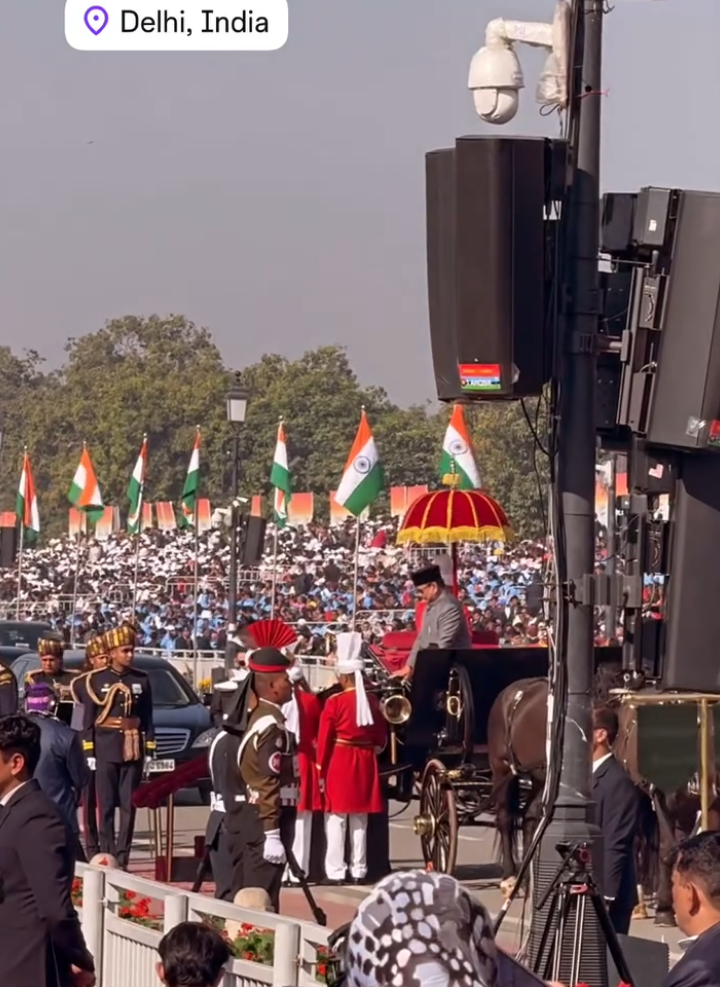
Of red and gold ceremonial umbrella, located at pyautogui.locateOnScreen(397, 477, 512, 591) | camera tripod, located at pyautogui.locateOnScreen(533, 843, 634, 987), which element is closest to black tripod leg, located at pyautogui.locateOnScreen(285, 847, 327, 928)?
camera tripod, located at pyautogui.locateOnScreen(533, 843, 634, 987)

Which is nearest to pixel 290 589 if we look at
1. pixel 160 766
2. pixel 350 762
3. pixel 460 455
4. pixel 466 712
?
pixel 460 455

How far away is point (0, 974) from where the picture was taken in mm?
6316

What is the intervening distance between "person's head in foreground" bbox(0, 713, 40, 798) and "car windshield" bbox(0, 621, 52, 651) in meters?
25.3

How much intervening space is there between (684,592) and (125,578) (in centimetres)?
5428

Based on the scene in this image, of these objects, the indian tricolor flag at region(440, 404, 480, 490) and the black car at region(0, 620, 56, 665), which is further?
the indian tricolor flag at region(440, 404, 480, 490)

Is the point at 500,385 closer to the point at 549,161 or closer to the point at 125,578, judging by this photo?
the point at 549,161

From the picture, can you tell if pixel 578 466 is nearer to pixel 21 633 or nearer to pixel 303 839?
pixel 303 839

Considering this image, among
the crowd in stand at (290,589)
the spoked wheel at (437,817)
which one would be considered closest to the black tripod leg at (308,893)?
the spoked wheel at (437,817)

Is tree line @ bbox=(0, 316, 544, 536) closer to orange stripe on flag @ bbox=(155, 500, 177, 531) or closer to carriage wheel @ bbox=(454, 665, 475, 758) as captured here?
orange stripe on flag @ bbox=(155, 500, 177, 531)

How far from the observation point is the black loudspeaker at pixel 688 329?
783 centimetres

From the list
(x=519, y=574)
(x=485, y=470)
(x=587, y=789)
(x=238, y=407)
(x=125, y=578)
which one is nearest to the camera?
(x=587, y=789)

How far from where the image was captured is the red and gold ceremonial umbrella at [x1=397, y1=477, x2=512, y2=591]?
19.0 meters

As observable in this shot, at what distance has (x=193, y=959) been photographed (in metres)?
5.32

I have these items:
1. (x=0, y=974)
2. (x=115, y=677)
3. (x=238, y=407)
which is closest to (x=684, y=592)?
(x=0, y=974)
